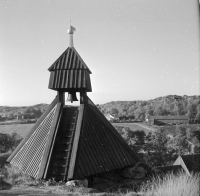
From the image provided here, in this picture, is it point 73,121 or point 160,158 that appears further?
point 160,158

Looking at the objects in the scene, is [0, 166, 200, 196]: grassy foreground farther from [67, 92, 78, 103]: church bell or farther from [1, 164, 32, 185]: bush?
[67, 92, 78, 103]: church bell

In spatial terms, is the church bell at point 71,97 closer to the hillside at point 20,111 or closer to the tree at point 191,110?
the hillside at point 20,111

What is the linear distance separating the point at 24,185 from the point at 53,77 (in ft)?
9.08

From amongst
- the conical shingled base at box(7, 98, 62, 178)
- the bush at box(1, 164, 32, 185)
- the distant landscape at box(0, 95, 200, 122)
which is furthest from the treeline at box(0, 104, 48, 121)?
the bush at box(1, 164, 32, 185)

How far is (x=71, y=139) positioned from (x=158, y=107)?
771cm

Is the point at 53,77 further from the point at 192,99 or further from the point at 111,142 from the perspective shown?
the point at 192,99

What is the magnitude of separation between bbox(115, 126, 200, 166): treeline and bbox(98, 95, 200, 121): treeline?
5.66 m

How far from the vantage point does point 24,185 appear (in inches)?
186

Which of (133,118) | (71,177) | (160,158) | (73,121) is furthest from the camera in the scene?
(160,158)

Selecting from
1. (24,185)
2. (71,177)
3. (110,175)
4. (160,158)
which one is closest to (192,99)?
(110,175)

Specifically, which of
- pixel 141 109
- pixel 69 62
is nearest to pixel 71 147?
pixel 69 62

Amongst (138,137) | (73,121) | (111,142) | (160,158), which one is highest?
(73,121)

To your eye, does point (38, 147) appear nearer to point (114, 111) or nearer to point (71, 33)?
point (71, 33)

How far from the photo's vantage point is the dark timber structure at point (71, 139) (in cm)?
500
